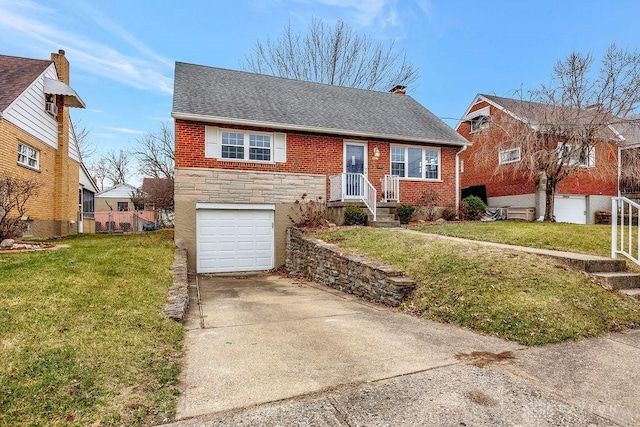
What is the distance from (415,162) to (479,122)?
6.33 m

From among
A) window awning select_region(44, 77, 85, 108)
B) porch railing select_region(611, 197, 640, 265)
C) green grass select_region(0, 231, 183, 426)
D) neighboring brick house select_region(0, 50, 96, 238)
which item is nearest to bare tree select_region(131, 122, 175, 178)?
neighboring brick house select_region(0, 50, 96, 238)

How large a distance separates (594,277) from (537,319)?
2.00m

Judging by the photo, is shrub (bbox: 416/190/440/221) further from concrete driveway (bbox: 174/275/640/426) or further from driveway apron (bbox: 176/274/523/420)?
concrete driveway (bbox: 174/275/640/426)

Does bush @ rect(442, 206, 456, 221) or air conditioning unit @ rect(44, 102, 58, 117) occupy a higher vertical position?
air conditioning unit @ rect(44, 102, 58, 117)

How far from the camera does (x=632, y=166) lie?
14.7 metres

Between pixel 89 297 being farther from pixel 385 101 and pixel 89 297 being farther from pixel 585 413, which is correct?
pixel 385 101

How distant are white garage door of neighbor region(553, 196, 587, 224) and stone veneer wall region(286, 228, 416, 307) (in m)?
13.1

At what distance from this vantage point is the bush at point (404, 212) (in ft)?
43.7

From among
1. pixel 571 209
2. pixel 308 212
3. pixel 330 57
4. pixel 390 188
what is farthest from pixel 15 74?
pixel 571 209

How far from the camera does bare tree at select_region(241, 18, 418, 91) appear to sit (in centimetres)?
2498

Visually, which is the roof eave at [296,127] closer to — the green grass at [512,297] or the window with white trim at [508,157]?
the window with white trim at [508,157]

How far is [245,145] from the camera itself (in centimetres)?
1254

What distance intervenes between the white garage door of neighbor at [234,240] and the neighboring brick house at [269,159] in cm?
3

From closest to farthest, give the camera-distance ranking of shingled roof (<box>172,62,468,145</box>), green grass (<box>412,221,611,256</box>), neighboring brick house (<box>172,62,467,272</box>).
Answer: green grass (<box>412,221,611,256</box>) < neighboring brick house (<box>172,62,467,272</box>) < shingled roof (<box>172,62,468,145</box>)
